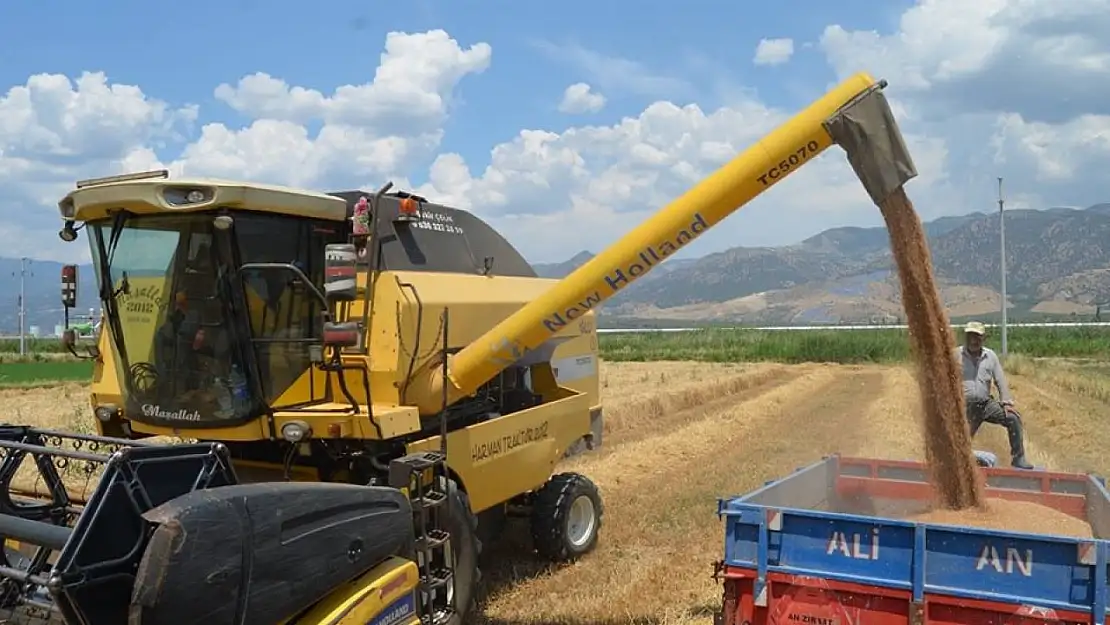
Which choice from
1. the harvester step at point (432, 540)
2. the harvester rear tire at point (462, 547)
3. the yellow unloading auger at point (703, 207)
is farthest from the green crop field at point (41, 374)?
the harvester step at point (432, 540)

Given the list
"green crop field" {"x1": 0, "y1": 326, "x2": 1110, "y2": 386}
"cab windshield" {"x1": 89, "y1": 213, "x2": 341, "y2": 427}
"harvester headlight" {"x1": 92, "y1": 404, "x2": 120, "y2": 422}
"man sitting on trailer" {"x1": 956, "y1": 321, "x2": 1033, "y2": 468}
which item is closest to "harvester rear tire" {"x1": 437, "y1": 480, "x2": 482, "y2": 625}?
"cab windshield" {"x1": 89, "y1": 213, "x2": 341, "y2": 427}

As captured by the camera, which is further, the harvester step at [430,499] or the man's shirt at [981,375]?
the man's shirt at [981,375]

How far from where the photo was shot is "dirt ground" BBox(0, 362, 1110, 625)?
242 inches

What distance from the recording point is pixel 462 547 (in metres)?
5.26

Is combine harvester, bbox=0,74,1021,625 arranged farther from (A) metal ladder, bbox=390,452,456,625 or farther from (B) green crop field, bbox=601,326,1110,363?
(B) green crop field, bbox=601,326,1110,363

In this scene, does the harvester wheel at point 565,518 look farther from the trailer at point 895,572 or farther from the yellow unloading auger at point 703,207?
the trailer at point 895,572

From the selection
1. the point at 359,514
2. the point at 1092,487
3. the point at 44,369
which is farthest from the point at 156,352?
the point at 44,369

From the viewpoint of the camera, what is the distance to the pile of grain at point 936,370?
5164 millimetres

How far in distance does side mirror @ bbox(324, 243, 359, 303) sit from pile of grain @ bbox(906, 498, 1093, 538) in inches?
129

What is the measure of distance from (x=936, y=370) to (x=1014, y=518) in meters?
0.90

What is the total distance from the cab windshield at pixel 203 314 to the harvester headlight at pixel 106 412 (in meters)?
0.68

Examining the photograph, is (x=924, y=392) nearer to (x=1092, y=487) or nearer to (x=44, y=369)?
(x=1092, y=487)

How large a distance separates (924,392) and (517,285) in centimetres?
305

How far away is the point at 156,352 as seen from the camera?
5.14m
